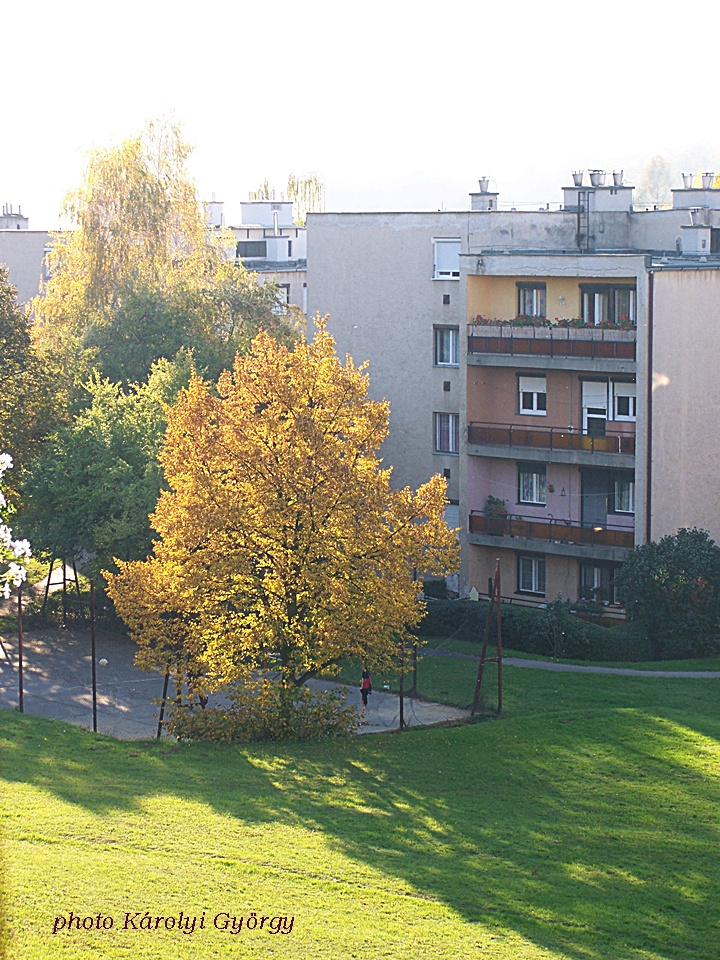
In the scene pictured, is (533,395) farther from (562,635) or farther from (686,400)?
(562,635)

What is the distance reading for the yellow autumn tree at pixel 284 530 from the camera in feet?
95.4

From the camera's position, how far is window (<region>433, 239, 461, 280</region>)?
51.3 meters

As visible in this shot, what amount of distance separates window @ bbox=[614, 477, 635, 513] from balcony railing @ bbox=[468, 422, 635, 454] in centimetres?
135

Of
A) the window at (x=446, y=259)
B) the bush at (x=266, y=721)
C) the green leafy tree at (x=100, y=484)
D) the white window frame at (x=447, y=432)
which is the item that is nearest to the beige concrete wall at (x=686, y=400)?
the white window frame at (x=447, y=432)

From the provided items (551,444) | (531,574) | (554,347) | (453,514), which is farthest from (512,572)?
(554,347)

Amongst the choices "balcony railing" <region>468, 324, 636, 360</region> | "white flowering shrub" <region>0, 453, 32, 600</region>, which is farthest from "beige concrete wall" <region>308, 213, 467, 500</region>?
"white flowering shrub" <region>0, 453, 32, 600</region>

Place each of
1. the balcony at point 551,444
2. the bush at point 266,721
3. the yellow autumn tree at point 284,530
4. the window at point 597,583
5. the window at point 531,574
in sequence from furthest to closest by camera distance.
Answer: the window at point 531,574, the window at point 597,583, the balcony at point 551,444, the bush at point 266,721, the yellow autumn tree at point 284,530

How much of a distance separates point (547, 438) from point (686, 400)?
19.0ft

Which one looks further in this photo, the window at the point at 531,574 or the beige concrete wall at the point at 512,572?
the window at the point at 531,574

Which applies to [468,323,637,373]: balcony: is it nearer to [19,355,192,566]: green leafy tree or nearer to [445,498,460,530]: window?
[445,498,460,530]: window

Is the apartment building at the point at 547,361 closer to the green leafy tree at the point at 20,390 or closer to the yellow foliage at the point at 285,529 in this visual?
the green leafy tree at the point at 20,390

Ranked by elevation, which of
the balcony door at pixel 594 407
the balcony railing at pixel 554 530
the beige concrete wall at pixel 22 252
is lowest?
the balcony railing at pixel 554 530

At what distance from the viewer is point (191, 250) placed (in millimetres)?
63781

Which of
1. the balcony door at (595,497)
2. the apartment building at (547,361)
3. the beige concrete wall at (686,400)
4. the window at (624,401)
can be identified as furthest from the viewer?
the balcony door at (595,497)
